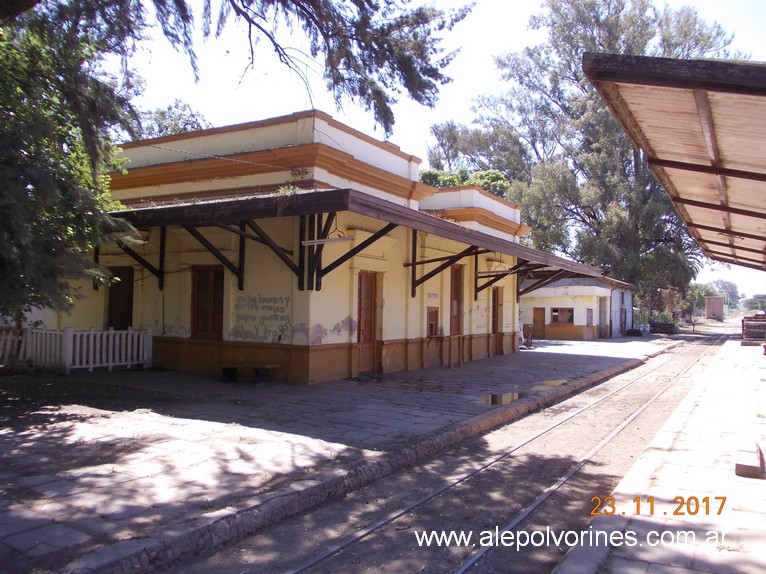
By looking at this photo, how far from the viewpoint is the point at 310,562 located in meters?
3.93

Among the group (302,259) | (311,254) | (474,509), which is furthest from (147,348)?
(474,509)

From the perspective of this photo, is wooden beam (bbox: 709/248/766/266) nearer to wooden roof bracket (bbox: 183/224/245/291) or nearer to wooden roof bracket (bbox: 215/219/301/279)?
wooden roof bracket (bbox: 215/219/301/279)

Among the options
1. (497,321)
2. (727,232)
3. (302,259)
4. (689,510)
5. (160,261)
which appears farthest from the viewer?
(497,321)

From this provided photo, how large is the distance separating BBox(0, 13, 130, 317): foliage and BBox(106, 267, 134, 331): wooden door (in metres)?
5.36

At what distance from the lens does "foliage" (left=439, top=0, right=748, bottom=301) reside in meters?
37.4

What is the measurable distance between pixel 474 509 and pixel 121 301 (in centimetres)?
1229

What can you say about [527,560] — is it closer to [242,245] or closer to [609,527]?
[609,527]

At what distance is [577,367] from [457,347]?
141 inches

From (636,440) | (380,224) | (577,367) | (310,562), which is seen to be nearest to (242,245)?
(380,224)

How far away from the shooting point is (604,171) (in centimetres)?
4006

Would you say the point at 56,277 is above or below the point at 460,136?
below

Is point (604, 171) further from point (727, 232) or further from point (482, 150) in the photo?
point (727, 232)

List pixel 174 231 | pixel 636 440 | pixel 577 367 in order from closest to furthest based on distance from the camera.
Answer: pixel 636 440, pixel 174 231, pixel 577 367

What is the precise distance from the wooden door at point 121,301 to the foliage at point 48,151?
536cm
